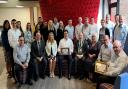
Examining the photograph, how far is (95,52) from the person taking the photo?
21.1 ft

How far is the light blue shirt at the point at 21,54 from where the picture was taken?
19.8ft

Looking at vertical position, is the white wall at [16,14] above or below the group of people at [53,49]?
above

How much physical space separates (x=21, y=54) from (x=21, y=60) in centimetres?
14

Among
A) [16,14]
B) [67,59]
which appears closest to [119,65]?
[67,59]

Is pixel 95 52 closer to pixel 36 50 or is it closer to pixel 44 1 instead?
pixel 36 50

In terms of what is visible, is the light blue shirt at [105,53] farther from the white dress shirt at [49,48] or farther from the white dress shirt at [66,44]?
the white dress shirt at [49,48]

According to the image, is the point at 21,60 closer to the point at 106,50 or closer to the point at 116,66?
the point at 106,50

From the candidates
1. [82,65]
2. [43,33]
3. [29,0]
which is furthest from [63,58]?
[29,0]

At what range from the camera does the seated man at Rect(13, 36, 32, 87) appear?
19.6ft

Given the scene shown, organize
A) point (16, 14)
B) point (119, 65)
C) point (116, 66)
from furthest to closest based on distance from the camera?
point (16, 14) → point (116, 66) → point (119, 65)

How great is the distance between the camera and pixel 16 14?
18.1 metres

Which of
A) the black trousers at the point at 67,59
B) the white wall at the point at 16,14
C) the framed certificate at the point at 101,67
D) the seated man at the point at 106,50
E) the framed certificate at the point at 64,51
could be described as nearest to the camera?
the framed certificate at the point at 101,67

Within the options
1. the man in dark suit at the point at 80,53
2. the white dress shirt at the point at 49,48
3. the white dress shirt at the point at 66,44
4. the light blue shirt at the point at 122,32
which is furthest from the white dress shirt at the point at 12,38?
the light blue shirt at the point at 122,32

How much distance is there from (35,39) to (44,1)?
278cm
